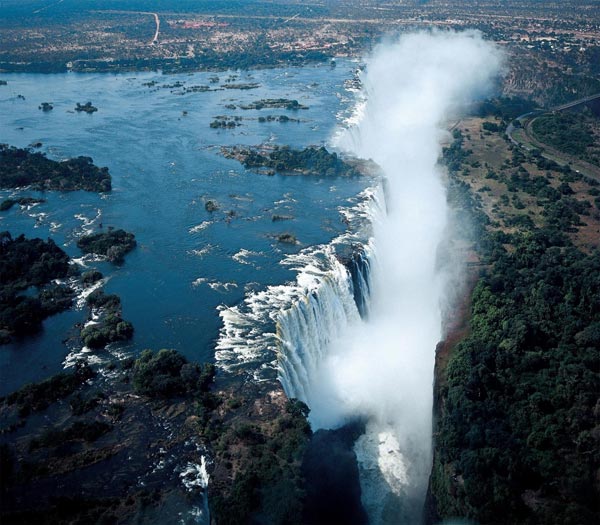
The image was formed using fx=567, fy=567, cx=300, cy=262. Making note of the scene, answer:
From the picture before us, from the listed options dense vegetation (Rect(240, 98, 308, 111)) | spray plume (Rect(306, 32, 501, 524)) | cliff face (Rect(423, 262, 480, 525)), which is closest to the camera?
cliff face (Rect(423, 262, 480, 525))

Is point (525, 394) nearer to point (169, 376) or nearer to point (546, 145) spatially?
point (169, 376)

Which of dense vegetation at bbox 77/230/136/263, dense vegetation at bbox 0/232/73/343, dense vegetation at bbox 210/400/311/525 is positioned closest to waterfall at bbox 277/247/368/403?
dense vegetation at bbox 210/400/311/525

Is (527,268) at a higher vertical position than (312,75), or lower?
lower

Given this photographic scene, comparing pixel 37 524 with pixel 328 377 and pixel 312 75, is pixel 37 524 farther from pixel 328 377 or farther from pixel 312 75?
pixel 312 75

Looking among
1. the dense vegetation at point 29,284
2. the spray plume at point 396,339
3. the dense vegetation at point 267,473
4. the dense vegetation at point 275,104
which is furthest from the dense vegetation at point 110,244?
the dense vegetation at point 275,104

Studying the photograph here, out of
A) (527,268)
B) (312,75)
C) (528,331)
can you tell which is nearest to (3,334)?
(528,331)

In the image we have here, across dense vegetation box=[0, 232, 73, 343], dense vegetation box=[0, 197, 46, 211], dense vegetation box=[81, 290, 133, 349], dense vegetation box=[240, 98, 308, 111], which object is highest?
dense vegetation box=[240, 98, 308, 111]

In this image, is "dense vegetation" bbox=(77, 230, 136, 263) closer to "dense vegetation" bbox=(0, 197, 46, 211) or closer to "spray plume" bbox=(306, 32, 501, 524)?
"dense vegetation" bbox=(0, 197, 46, 211)
